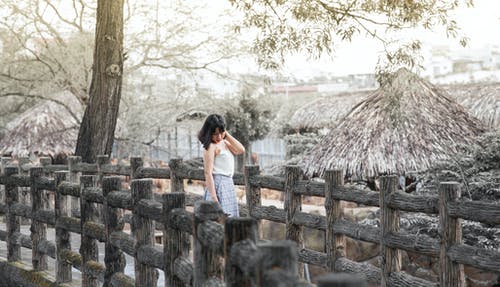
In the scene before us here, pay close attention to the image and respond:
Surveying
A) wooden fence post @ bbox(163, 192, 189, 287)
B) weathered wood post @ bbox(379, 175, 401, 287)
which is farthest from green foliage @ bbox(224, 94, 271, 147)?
wooden fence post @ bbox(163, 192, 189, 287)

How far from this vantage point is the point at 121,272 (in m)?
8.29

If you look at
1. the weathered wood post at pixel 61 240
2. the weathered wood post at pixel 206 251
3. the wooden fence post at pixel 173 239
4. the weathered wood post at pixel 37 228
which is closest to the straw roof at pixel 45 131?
the weathered wood post at pixel 37 228

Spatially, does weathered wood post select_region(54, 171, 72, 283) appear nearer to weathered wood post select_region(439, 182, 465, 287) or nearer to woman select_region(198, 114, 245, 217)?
woman select_region(198, 114, 245, 217)

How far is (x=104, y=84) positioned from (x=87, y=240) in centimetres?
752

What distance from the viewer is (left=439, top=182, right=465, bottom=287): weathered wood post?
7621 mm

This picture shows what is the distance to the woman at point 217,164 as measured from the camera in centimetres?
976

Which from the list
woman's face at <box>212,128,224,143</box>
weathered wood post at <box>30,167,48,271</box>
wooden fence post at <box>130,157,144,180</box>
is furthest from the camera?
wooden fence post at <box>130,157,144,180</box>

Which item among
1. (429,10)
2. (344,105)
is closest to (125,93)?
(344,105)

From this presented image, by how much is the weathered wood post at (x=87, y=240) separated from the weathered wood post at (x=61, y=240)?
21.4 inches

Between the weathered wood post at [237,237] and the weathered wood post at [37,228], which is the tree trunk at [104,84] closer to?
the weathered wood post at [37,228]

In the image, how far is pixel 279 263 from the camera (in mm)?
3947

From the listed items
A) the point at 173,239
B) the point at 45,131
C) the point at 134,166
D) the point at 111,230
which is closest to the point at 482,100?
the point at 134,166

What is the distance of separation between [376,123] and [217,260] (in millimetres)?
13052

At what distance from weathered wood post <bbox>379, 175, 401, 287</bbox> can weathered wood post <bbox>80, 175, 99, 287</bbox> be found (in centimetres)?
269
